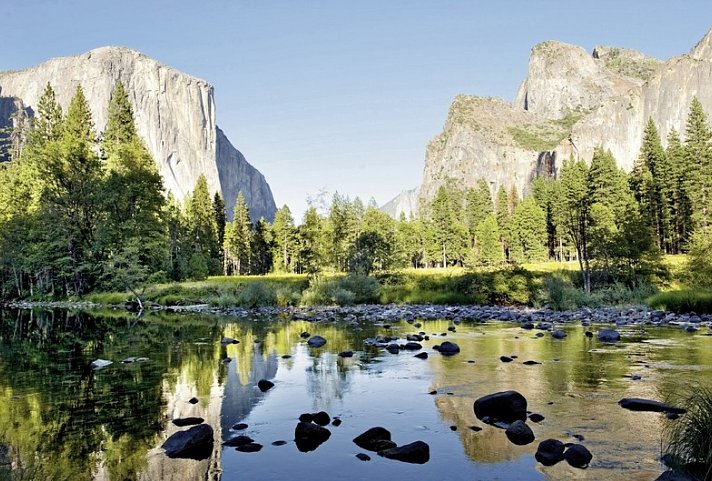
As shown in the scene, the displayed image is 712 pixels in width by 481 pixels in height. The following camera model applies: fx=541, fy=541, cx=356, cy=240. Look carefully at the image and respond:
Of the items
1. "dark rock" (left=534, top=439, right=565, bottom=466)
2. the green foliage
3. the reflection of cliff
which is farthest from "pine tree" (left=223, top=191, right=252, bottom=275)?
"dark rock" (left=534, top=439, right=565, bottom=466)

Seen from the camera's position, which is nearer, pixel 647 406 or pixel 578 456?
pixel 578 456

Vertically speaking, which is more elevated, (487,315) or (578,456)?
(578,456)

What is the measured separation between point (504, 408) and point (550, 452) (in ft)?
6.22

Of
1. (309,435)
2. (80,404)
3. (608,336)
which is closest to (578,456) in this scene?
(309,435)

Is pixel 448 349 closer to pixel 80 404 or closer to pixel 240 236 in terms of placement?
pixel 80 404

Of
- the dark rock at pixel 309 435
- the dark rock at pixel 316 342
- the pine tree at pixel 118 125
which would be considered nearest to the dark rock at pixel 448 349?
the dark rock at pixel 316 342

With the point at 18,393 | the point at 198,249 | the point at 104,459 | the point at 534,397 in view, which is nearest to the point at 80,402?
the point at 18,393

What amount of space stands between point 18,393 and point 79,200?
4246 cm

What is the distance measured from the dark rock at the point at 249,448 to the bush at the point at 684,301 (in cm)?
2490

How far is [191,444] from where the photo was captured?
7160 millimetres

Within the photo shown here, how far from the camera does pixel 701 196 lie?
6450 centimetres

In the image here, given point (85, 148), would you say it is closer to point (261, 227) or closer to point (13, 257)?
point (13, 257)

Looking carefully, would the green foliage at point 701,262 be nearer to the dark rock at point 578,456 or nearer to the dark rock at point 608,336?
the dark rock at point 608,336

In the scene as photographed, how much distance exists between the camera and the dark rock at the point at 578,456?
637 centimetres
